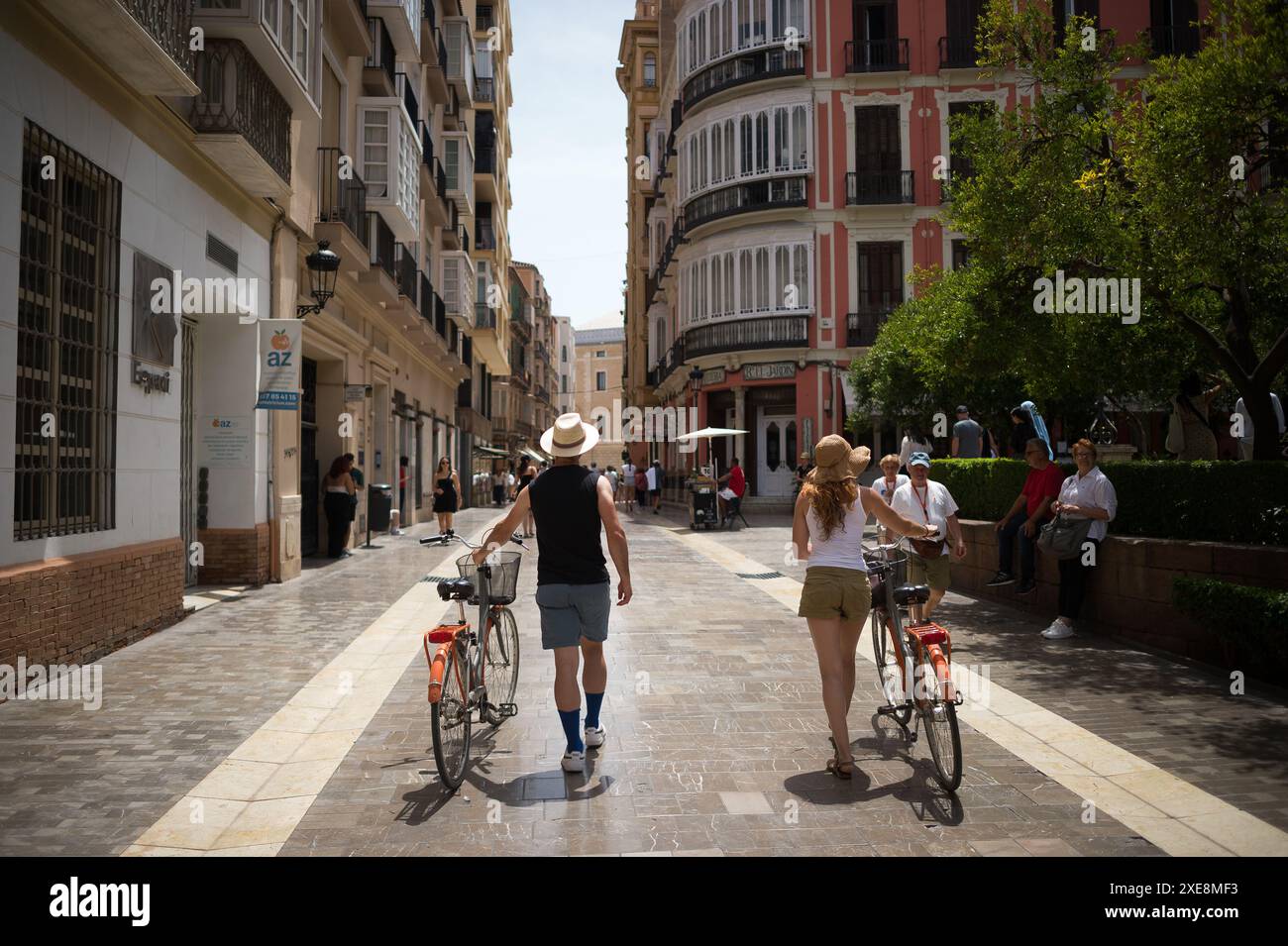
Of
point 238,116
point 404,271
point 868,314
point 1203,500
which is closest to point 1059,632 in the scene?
point 1203,500

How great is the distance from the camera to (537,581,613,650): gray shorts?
17.6 ft

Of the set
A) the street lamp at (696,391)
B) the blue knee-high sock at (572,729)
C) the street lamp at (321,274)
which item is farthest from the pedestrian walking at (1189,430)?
the street lamp at (696,391)

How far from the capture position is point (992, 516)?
41.7 ft

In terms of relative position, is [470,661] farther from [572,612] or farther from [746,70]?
[746,70]

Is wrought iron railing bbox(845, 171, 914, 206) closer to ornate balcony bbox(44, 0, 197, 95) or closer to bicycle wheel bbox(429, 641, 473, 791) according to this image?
ornate balcony bbox(44, 0, 197, 95)

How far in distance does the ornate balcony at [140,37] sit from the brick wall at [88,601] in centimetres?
398

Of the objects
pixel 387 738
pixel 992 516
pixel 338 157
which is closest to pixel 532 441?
pixel 338 157

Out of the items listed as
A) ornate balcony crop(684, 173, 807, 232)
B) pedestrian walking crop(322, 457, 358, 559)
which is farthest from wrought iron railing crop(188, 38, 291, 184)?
ornate balcony crop(684, 173, 807, 232)

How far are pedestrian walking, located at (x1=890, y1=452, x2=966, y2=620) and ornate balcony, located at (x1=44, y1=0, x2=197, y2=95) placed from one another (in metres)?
6.81

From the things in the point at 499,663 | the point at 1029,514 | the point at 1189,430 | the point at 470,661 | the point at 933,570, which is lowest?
the point at 499,663

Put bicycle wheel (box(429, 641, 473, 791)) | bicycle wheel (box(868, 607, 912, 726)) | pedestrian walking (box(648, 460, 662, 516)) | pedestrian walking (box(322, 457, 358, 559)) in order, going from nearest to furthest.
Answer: bicycle wheel (box(429, 641, 473, 791))
bicycle wheel (box(868, 607, 912, 726))
pedestrian walking (box(322, 457, 358, 559))
pedestrian walking (box(648, 460, 662, 516))

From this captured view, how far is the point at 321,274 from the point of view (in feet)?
50.5

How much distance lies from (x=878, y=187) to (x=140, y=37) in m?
26.2
